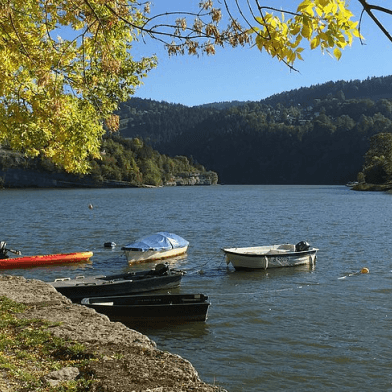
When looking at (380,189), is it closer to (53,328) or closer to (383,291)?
(383,291)

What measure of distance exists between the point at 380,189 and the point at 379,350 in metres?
147

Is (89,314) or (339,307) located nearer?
(89,314)

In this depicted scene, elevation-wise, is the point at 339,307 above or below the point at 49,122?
below

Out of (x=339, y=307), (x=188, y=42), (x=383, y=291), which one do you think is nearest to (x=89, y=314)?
(x=188, y=42)

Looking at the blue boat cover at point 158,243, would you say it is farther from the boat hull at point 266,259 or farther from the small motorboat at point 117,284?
the small motorboat at point 117,284

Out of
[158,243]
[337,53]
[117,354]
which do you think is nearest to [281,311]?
[117,354]

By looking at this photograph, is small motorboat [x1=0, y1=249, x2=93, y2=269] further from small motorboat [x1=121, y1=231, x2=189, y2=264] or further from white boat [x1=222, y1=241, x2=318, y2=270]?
white boat [x1=222, y1=241, x2=318, y2=270]

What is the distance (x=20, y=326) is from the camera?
1039cm

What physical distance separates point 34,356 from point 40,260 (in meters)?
22.9

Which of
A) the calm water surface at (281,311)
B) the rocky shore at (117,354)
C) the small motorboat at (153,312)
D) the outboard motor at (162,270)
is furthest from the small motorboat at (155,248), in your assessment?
the rocky shore at (117,354)

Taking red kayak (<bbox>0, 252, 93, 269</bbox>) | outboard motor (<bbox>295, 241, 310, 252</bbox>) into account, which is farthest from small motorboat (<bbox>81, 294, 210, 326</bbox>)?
outboard motor (<bbox>295, 241, 310, 252</bbox>)

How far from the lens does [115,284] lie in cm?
2117

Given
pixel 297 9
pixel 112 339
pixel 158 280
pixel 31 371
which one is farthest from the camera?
pixel 158 280

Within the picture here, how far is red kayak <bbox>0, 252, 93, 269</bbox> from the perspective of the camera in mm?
29500
